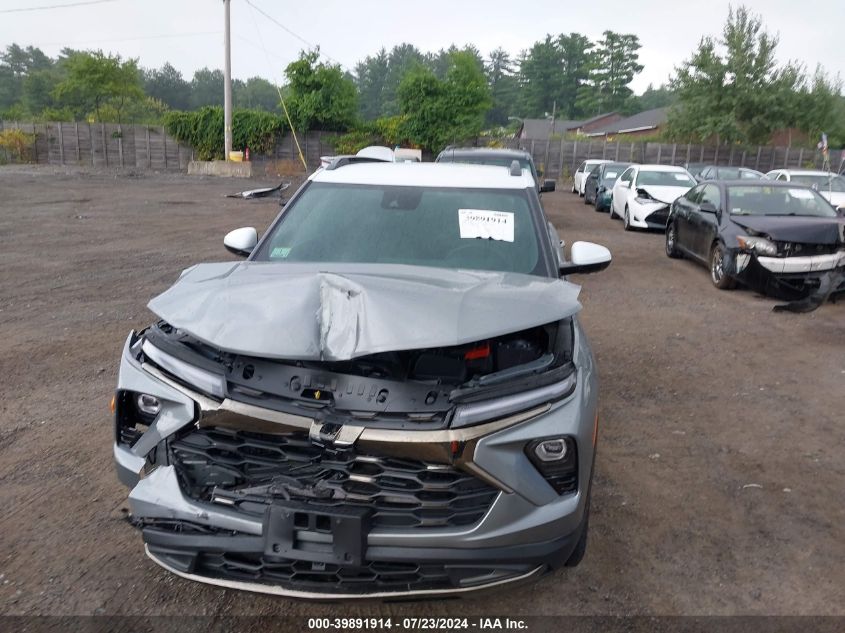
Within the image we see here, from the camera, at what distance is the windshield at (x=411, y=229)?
4.01 meters

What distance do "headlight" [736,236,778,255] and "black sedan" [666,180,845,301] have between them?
12mm

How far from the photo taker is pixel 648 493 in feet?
13.4

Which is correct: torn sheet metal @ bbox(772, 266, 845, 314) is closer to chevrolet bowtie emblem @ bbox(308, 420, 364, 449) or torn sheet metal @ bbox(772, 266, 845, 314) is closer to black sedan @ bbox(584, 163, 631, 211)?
chevrolet bowtie emblem @ bbox(308, 420, 364, 449)

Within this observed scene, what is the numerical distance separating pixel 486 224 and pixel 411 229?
0.43 metres

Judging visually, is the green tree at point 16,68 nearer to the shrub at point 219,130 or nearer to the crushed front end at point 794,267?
the shrub at point 219,130

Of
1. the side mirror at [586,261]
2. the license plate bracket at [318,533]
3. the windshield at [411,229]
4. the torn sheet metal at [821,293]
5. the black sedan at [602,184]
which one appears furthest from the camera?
the black sedan at [602,184]

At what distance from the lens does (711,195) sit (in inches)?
436

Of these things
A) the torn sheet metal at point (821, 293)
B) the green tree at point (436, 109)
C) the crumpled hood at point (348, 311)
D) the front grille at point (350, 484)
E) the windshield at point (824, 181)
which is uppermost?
the green tree at point (436, 109)

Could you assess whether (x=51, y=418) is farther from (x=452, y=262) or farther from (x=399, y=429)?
(x=399, y=429)

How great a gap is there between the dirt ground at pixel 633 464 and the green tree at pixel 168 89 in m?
115

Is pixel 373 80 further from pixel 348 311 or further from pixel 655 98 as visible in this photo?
pixel 348 311

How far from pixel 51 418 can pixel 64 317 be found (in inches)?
118

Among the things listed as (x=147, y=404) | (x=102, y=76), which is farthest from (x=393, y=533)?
(x=102, y=76)

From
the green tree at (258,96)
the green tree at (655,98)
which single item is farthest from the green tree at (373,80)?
the green tree at (655,98)
